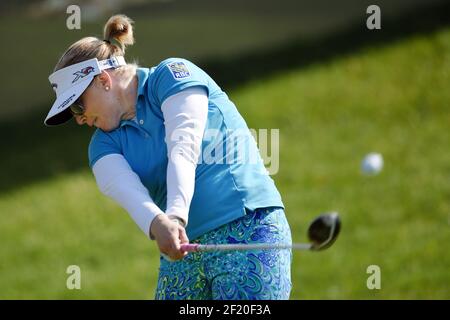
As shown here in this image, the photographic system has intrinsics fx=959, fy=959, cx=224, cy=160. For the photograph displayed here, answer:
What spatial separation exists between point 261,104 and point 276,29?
1.10 meters

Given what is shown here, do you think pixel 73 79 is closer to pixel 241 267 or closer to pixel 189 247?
A: pixel 189 247

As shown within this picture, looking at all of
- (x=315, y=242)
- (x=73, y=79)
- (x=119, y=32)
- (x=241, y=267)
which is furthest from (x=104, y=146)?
(x=315, y=242)

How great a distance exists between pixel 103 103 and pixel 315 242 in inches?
41.3

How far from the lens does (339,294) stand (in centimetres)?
772

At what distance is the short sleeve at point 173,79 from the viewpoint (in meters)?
3.87

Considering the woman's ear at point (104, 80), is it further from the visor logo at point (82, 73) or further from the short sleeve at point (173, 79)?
the short sleeve at point (173, 79)

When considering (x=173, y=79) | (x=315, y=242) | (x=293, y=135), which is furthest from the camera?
(x=293, y=135)

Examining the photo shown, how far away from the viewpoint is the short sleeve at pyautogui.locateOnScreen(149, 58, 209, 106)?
387 cm

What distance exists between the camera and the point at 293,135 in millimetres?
9695

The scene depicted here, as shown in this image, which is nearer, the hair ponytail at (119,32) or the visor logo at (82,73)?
the visor logo at (82,73)

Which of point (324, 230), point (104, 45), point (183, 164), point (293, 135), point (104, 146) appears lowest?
point (324, 230)

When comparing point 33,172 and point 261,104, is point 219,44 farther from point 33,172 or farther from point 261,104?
point 33,172

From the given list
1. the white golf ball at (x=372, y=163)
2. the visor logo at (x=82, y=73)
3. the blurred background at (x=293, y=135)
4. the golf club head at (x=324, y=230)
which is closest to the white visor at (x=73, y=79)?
the visor logo at (x=82, y=73)

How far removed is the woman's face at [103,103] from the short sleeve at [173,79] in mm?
168
